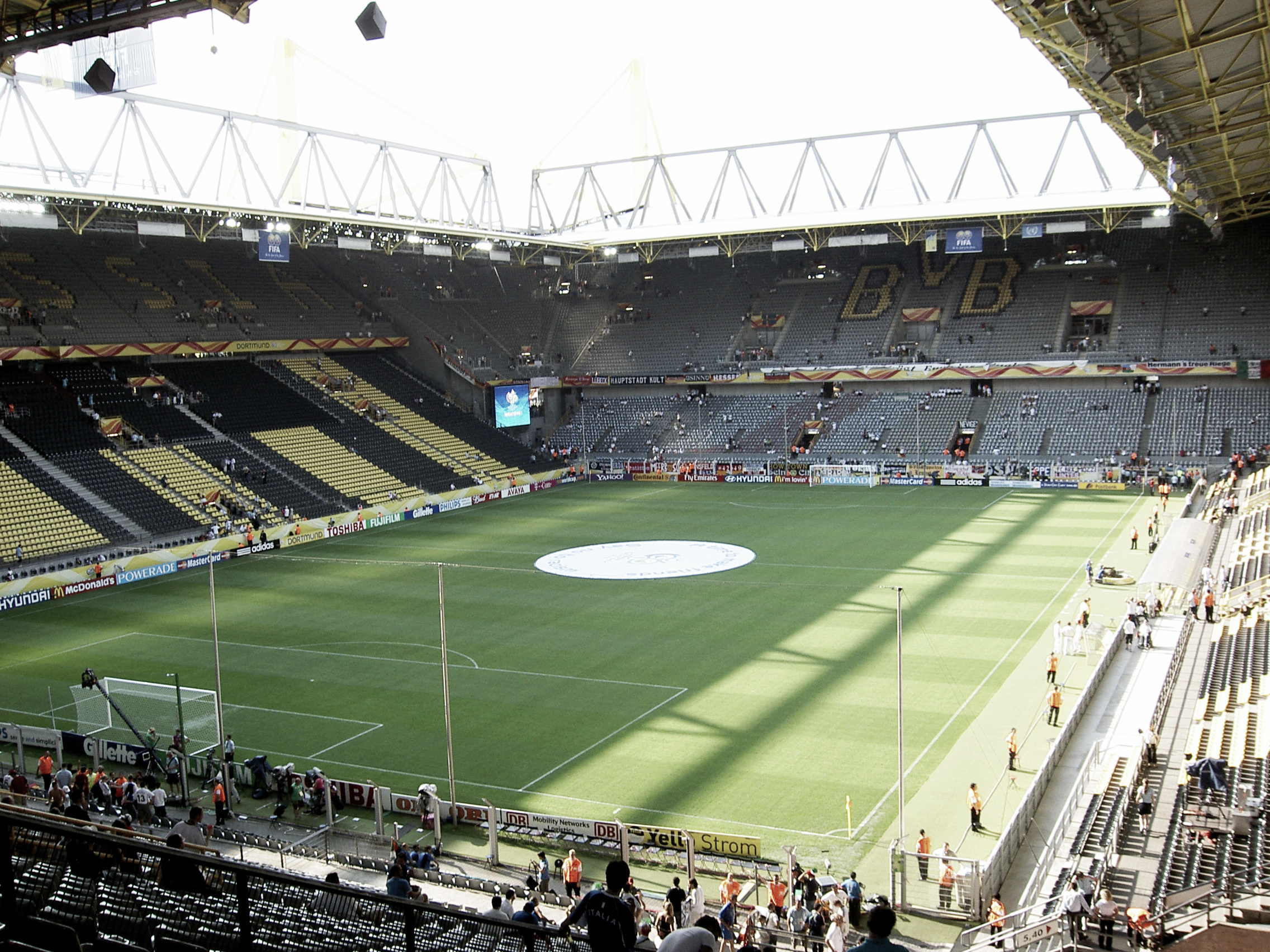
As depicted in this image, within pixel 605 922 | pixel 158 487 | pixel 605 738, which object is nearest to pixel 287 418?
pixel 158 487

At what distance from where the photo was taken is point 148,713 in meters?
24.8

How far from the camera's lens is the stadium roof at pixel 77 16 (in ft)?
42.2

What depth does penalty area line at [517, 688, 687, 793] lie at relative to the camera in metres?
22.2

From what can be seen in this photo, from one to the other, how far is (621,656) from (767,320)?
5300cm

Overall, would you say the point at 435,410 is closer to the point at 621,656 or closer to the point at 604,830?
the point at 621,656

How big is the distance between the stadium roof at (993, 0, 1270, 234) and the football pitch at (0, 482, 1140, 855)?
14409 mm

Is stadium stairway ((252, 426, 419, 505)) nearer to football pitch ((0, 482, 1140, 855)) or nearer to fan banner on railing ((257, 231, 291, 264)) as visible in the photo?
football pitch ((0, 482, 1140, 855))

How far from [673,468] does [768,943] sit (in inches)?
2256

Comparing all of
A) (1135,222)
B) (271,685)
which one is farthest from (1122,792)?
(1135,222)

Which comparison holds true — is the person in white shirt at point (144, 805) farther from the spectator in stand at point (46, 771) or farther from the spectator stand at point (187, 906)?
the spectator stand at point (187, 906)

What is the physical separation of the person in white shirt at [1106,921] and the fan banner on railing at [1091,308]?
62.1m

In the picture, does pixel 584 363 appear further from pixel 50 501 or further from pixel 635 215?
pixel 50 501

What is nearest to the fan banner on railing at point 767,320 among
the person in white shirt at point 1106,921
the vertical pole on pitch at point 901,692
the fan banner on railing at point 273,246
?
the fan banner on railing at point 273,246

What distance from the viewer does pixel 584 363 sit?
8388cm
